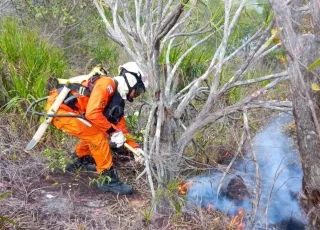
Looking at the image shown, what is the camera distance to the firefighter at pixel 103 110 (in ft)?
12.7

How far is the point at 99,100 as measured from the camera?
151 inches

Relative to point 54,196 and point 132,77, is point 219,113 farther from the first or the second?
point 54,196

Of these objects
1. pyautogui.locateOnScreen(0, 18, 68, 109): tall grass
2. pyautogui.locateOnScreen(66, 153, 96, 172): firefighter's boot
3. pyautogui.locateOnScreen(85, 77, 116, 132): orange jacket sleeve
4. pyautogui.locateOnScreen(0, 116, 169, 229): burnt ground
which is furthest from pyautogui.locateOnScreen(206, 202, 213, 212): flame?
pyautogui.locateOnScreen(0, 18, 68, 109): tall grass

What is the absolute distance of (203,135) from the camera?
4770mm

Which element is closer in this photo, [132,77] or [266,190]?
[132,77]

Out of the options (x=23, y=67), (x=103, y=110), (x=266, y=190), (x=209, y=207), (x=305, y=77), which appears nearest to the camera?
(x=305, y=77)

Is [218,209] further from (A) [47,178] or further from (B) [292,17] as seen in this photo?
(B) [292,17]

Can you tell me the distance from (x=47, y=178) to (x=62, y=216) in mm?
718

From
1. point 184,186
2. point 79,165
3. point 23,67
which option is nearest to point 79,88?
point 79,165

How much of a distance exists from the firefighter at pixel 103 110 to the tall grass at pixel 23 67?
2.75 ft

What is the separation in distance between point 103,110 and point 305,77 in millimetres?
2499

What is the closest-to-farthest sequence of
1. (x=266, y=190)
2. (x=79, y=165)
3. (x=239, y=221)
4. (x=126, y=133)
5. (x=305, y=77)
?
(x=305, y=77)
(x=239, y=221)
(x=266, y=190)
(x=126, y=133)
(x=79, y=165)

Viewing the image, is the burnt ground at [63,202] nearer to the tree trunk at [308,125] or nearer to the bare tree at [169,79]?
the bare tree at [169,79]

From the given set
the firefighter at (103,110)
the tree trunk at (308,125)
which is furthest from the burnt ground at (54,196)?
the tree trunk at (308,125)
